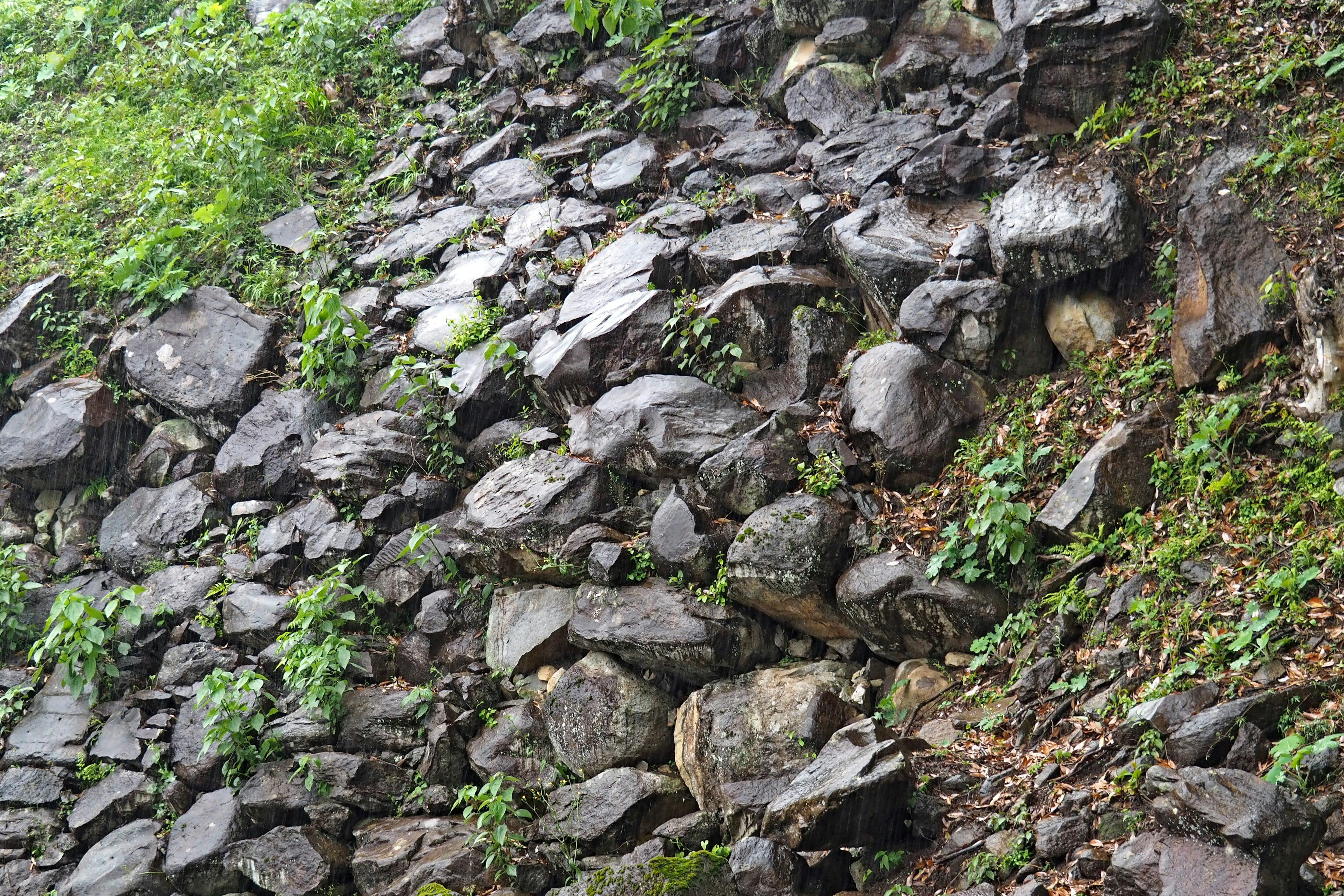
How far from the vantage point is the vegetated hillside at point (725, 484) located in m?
5.30

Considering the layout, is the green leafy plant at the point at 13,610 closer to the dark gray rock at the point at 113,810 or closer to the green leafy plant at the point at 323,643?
the dark gray rock at the point at 113,810

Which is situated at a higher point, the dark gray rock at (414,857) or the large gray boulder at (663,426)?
the large gray boulder at (663,426)

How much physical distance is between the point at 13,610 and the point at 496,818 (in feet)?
18.1

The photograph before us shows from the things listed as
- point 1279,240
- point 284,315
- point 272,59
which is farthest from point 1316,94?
point 272,59

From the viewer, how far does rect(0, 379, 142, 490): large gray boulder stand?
1030 cm

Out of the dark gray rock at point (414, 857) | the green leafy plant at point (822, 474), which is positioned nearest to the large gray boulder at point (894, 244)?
the green leafy plant at point (822, 474)

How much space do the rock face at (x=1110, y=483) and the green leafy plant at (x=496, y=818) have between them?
3.79 meters

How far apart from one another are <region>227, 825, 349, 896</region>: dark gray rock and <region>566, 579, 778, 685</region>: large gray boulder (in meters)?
2.23

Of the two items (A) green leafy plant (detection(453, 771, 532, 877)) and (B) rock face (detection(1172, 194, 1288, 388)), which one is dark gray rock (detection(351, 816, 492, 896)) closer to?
(A) green leafy plant (detection(453, 771, 532, 877))

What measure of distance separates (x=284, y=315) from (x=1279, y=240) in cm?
906

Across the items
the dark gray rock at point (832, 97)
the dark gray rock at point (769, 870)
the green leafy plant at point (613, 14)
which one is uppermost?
the green leafy plant at point (613, 14)

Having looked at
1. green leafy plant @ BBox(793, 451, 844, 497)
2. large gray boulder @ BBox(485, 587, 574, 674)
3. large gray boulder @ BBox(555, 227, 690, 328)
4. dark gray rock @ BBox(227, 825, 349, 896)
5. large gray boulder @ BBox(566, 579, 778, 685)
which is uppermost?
large gray boulder @ BBox(555, 227, 690, 328)

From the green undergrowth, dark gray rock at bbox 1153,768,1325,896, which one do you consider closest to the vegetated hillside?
dark gray rock at bbox 1153,768,1325,896

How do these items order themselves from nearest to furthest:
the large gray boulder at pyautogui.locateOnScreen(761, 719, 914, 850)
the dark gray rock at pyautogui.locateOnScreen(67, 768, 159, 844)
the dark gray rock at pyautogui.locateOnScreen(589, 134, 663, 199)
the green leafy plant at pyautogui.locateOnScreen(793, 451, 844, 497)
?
the large gray boulder at pyautogui.locateOnScreen(761, 719, 914, 850) → the green leafy plant at pyautogui.locateOnScreen(793, 451, 844, 497) → the dark gray rock at pyautogui.locateOnScreen(67, 768, 159, 844) → the dark gray rock at pyautogui.locateOnScreen(589, 134, 663, 199)
